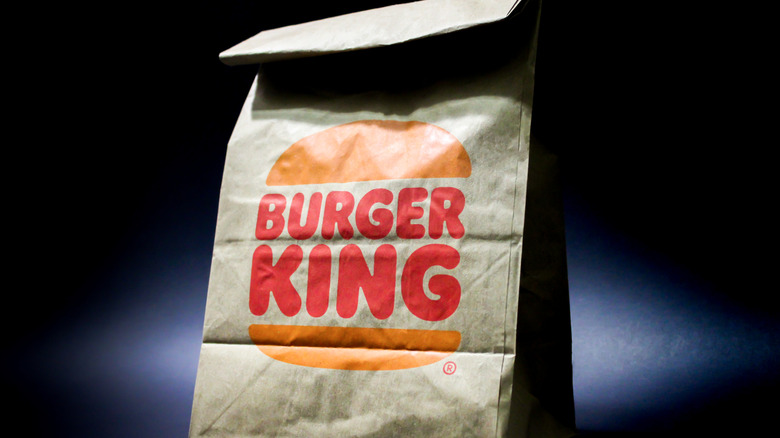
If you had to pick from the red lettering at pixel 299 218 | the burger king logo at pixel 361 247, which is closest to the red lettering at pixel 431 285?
the burger king logo at pixel 361 247

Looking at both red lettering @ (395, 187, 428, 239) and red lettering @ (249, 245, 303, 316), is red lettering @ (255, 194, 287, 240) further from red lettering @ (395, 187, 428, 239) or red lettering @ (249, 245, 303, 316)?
red lettering @ (395, 187, 428, 239)

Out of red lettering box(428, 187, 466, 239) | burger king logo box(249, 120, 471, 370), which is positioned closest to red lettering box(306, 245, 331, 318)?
burger king logo box(249, 120, 471, 370)

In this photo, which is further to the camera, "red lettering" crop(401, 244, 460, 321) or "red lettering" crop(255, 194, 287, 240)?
"red lettering" crop(255, 194, 287, 240)

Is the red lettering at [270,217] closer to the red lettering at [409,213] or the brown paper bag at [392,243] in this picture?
the brown paper bag at [392,243]

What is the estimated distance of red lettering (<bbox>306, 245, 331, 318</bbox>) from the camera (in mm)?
668

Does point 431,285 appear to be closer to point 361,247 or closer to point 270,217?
point 361,247

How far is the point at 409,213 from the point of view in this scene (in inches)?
25.3

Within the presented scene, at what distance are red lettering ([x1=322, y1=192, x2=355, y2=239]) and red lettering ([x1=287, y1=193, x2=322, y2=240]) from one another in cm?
1

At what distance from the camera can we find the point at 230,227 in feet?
2.43

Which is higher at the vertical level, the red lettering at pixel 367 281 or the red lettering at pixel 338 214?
the red lettering at pixel 338 214

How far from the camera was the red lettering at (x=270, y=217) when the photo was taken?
0.71 meters

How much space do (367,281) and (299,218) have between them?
0.39 ft

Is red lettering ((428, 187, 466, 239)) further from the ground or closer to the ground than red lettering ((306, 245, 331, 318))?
further from the ground

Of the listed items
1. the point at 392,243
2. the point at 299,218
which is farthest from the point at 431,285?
the point at 299,218
